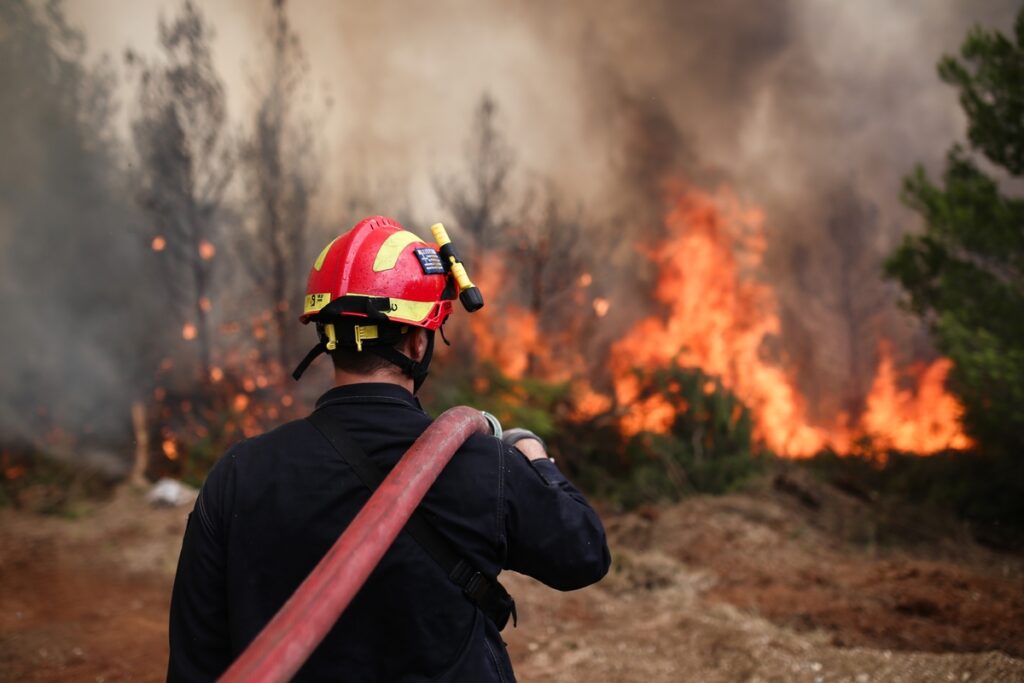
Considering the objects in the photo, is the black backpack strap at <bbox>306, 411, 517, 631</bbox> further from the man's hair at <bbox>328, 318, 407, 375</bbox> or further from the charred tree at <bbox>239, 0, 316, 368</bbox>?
the charred tree at <bbox>239, 0, 316, 368</bbox>

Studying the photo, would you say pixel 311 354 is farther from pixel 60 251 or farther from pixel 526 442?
pixel 60 251

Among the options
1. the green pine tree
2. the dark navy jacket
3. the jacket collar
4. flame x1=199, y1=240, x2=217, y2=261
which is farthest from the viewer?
flame x1=199, y1=240, x2=217, y2=261

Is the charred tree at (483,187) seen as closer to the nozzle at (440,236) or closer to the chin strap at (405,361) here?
the nozzle at (440,236)

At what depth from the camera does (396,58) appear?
2088cm

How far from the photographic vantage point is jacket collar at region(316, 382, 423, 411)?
1937 mm

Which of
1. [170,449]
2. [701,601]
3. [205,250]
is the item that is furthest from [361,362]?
[205,250]

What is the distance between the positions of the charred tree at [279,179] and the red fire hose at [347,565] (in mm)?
15008

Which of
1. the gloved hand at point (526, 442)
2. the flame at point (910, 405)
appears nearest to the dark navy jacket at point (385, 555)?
the gloved hand at point (526, 442)

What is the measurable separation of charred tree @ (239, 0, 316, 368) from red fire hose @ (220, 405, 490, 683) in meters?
15.0

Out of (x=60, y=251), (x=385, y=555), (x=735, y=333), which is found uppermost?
(x=60, y=251)

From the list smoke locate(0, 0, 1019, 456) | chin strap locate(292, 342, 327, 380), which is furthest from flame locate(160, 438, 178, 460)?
chin strap locate(292, 342, 327, 380)

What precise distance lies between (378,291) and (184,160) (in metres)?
15.3

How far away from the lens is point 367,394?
1.95 meters

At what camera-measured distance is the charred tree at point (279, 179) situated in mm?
16641
